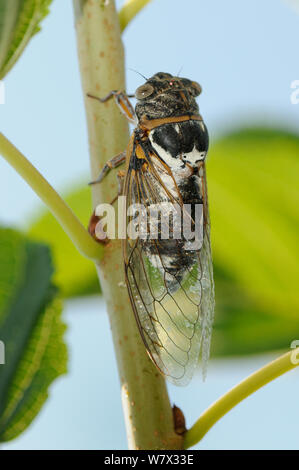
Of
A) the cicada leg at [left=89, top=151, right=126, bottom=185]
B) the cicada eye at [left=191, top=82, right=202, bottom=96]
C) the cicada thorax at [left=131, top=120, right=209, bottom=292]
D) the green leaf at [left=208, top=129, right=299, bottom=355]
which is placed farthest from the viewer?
the green leaf at [left=208, top=129, right=299, bottom=355]

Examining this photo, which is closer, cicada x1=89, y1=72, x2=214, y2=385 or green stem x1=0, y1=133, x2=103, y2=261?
green stem x1=0, y1=133, x2=103, y2=261

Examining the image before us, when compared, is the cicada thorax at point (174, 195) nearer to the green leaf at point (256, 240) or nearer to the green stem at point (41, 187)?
the green stem at point (41, 187)

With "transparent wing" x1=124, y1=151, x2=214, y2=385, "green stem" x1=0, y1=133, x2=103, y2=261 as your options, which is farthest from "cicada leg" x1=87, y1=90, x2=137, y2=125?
A: "green stem" x1=0, y1=133, x2=103, y2=261

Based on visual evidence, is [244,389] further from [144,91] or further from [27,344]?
[144,91]

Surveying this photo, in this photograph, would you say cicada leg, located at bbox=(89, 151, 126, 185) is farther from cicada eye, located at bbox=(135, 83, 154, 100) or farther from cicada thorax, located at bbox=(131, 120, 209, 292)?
cicada eye, located at bbox=(135, 83, 154, 100)

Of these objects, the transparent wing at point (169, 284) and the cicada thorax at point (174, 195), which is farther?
the cicada thorax at point (174, 195)

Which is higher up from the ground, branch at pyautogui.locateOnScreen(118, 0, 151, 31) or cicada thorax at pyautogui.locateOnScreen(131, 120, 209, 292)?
branch at pyautogui.locateOnScreen(118, 0, 151, 31)

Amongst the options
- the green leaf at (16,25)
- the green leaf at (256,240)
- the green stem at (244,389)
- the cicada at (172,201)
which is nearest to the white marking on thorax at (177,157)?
the cicada at (172,201)
